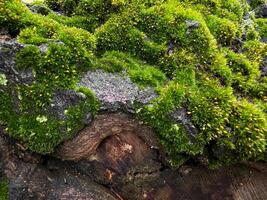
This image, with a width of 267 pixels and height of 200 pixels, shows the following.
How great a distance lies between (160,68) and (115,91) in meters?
1.27

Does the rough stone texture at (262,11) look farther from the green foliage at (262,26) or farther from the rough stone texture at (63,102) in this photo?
the rough stone texture at (63,102)

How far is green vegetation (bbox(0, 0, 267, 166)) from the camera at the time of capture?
20.6 ft

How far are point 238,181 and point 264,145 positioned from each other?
1.04 meters

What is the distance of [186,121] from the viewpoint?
20.7 feet

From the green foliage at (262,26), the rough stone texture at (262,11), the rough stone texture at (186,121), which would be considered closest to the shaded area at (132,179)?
the rough stone texture at (186,121)

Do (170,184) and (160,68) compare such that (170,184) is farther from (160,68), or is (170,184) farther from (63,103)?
(63,103)

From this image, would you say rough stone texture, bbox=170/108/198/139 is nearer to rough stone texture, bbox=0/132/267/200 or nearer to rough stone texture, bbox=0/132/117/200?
rough stone texture, bbox=0/132/267/200

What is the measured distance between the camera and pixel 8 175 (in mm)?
6539

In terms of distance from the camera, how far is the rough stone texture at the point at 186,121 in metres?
6.28

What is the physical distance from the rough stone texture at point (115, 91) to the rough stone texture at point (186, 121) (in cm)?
54

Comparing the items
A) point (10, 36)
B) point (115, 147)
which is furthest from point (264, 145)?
point (10, 36)

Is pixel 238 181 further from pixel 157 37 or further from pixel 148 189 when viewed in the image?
pixel 157 37

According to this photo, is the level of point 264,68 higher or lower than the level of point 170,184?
higher

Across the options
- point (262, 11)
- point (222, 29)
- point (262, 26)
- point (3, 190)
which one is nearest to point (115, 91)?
point (3, 190)
